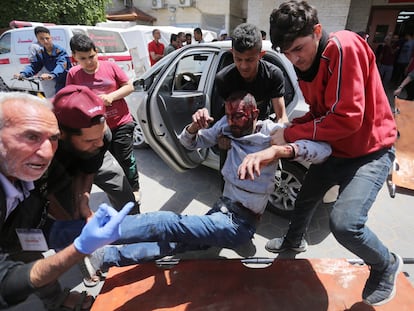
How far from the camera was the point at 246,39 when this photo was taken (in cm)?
182

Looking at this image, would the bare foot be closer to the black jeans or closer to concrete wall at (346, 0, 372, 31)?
the black jeans

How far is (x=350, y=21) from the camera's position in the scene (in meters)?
10.0

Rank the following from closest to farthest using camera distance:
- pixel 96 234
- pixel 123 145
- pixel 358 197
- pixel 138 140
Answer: pixel 96 234, pixel 358 197, pixel 123 145, pixel 138 140

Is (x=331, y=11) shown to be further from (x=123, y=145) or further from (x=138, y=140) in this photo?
(x=123, y=145)

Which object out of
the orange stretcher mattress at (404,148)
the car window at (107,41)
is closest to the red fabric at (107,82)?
the orange stretcher mattress at (404,148)

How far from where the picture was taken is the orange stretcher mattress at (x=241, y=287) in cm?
165

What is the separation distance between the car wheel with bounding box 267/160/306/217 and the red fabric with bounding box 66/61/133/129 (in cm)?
163

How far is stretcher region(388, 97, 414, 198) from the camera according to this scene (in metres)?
3.19

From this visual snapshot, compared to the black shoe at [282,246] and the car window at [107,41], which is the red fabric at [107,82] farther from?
the car window at [107,41]

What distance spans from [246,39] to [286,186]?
1391 millimetres

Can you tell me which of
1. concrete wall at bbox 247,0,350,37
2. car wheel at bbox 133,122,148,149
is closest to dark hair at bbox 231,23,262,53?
car wheel at bbox 133,122,148,149

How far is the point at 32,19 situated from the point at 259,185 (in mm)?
13985

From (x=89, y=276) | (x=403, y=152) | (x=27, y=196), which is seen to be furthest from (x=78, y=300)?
(x=403, y=152)

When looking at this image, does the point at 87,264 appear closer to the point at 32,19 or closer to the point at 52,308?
the point at 52,308
